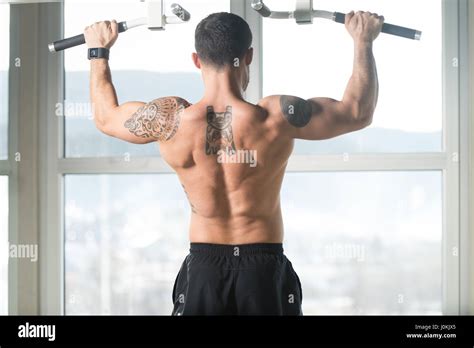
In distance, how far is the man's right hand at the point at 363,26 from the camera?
2.21 meters

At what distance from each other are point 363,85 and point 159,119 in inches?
25.7

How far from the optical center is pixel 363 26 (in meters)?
2.21

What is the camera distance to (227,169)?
2105mm

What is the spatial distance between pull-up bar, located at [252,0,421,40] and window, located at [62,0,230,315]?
152 millimetres

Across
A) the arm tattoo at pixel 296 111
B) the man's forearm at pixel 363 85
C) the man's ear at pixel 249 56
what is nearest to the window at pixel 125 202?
the man's ear at pixel 249 56

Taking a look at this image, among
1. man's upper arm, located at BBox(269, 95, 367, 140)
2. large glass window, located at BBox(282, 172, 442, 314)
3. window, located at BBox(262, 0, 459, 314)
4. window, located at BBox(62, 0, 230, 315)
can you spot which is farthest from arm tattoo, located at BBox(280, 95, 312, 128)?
window, located at BBox(62, 0, 230, 315)

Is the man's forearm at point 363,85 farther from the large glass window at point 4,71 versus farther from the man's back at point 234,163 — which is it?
the large glass window at point 4,71

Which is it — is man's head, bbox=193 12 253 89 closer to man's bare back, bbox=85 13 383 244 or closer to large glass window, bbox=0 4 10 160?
man's bare back, bbox=85 13 383 244

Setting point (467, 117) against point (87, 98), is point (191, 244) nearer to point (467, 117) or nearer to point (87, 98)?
point (87, 98)

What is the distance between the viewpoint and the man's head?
211cm

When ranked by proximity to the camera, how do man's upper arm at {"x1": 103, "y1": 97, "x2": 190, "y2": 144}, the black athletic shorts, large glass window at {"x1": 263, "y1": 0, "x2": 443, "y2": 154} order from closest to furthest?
the black athletic shorts → man's upper arm at {"x1": 103, "y1": 97, "x2": 190, "y2": 144} → large glass window at {"x1": 263, "y1": 0, "x2": 443, "y2": 154}

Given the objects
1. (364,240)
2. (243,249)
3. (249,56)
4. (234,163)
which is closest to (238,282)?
(243,249)

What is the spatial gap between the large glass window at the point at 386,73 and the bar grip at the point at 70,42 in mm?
469
